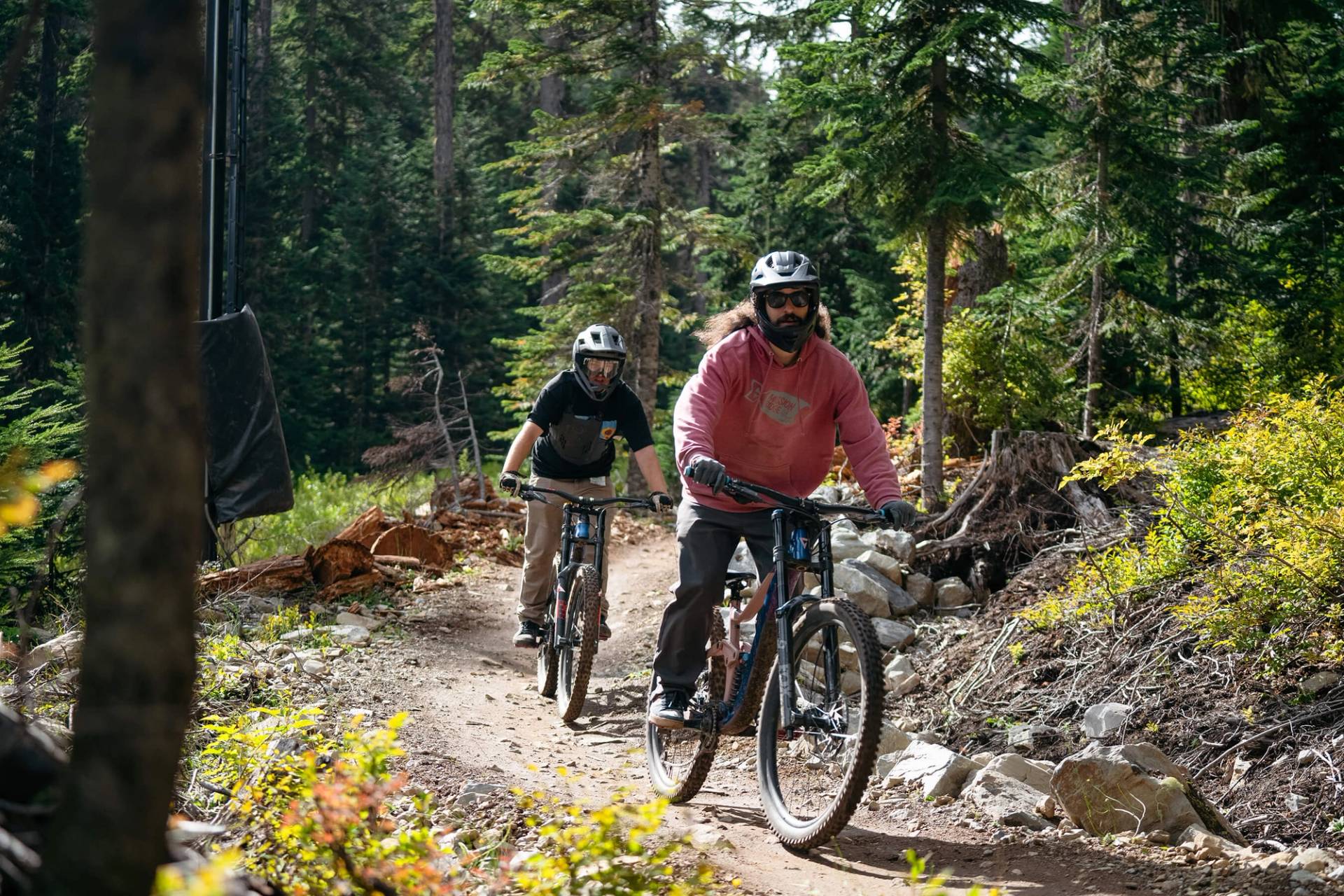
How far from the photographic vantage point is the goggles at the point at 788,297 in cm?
485

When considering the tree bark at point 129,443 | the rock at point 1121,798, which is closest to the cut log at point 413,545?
the rock at point 1121,798

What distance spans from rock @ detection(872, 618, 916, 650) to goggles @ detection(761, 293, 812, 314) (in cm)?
379

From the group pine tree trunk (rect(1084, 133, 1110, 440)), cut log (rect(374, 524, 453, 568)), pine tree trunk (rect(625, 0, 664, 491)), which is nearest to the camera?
cut log (rect(374, 524, 453, 568))

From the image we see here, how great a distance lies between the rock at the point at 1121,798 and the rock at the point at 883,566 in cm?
415

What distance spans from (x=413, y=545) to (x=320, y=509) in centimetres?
596

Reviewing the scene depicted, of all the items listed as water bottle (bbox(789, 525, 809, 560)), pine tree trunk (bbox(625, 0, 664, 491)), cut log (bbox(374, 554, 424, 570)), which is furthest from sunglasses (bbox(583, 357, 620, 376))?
pine tree trunk (bbox(625, 0, 664, 491))

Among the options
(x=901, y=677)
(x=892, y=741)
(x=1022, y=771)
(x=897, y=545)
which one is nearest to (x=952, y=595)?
(x=897, y=545)

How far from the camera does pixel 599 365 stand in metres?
7.34

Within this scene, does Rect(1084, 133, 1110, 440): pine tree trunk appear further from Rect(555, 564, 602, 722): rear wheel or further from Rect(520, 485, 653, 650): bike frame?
Rect(555, 564, 602, 722): rear wheel

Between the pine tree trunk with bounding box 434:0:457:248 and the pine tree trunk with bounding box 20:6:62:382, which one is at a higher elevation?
the pine tree trunk with bounding box 434:0:457:248

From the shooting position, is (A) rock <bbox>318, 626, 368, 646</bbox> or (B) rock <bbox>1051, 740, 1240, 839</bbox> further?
(A) rock <bbox>318, 626, 368, 646</bbox>

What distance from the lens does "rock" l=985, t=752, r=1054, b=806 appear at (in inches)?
205

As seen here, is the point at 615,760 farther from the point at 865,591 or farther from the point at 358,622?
the point at 358,622

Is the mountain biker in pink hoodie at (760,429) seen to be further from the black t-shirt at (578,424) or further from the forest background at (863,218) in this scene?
the forest background at (863,218)
